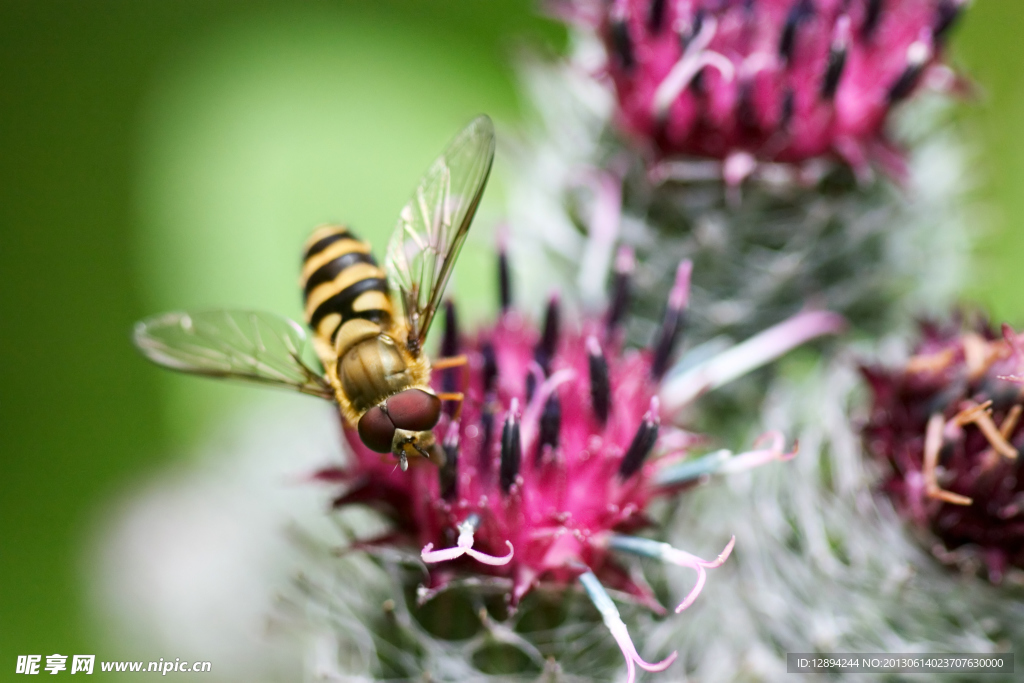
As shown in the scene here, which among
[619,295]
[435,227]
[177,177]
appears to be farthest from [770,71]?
[177,177]

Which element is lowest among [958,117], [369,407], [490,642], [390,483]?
[490,642]

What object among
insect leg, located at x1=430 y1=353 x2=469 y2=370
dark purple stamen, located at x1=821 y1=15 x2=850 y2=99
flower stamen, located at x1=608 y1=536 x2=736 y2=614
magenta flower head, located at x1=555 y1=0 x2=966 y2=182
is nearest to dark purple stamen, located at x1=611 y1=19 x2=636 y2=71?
magenta flower head, located at x1=555 y1=0 x2=966 y2=182

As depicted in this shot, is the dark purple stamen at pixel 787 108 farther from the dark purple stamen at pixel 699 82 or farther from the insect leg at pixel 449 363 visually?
the insect leg at pixel 449 363

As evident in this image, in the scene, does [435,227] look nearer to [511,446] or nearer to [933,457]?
[511,446]

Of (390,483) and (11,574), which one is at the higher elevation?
(390,483)

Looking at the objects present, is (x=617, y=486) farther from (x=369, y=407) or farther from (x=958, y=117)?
(x=958, y=117)

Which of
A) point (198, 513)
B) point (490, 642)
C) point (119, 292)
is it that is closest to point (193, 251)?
point (119, 292)
